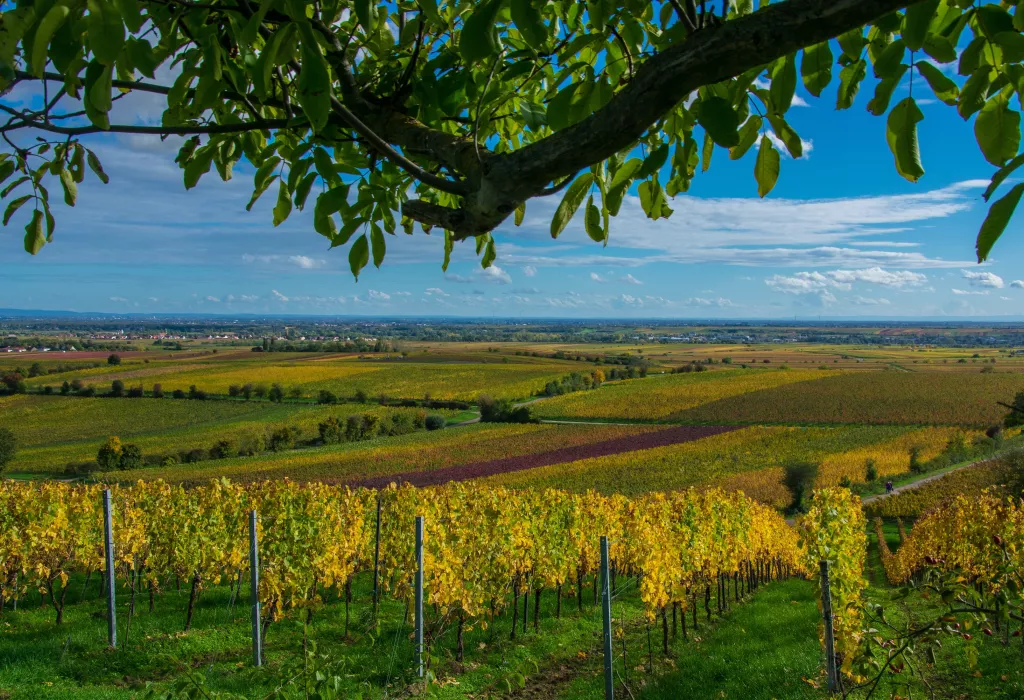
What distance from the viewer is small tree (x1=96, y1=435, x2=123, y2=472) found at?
4088cm

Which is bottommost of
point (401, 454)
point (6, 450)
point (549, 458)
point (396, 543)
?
point (401, 454)

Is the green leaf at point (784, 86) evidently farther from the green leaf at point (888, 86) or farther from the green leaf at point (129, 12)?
the green leaf at point (129, 12)

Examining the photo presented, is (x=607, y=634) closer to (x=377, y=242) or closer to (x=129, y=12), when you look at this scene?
(x=377, y=242)

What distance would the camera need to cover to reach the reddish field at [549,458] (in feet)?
109

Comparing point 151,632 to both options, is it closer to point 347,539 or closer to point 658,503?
point 347,539

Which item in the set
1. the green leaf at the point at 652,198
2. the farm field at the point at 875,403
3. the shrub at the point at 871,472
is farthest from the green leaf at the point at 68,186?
the farm field at the point at 875,403

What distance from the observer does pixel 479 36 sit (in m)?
0.95

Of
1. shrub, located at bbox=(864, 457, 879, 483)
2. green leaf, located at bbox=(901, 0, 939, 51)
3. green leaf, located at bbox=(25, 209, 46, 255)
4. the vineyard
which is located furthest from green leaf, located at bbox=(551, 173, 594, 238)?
shrub, located at bbox=(864, 457, 879, 483)

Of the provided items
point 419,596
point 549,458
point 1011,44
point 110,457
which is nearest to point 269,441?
point 110,457

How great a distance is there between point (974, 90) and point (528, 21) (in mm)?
718

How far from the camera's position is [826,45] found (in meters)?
1.20

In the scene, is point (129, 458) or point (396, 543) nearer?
point (396, 543)

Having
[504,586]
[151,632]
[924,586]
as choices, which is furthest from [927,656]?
[151,632]

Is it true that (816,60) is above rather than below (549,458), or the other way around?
above
